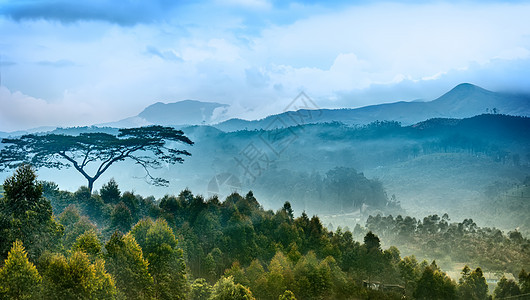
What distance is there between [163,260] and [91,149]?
2848 cm

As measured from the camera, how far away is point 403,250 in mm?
109750

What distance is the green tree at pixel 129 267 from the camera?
25.8 m

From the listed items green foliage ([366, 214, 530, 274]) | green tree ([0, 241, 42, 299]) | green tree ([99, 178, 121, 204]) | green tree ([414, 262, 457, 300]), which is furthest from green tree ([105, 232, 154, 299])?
green foliage ([366, 214, 530, 274])

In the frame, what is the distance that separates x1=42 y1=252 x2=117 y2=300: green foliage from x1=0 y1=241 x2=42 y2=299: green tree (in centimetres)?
58

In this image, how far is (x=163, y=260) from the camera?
1134 inches

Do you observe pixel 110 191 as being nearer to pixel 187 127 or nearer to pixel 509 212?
pixel 187 127

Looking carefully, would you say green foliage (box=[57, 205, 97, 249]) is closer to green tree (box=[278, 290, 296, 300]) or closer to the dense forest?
the dense forest

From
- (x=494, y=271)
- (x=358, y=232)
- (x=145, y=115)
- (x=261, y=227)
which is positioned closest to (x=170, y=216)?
(x=261, y=227)

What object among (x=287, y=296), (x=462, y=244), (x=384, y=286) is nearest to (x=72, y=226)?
(x=287, y=296)

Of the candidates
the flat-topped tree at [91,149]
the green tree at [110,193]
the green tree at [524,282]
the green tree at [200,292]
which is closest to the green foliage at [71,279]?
the green tree at [200,292]

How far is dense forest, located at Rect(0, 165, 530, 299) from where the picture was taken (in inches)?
890

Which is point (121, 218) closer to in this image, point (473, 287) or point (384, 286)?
point (384, 286)

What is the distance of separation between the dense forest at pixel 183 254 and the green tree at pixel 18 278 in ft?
0.15

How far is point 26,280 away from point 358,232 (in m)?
114
